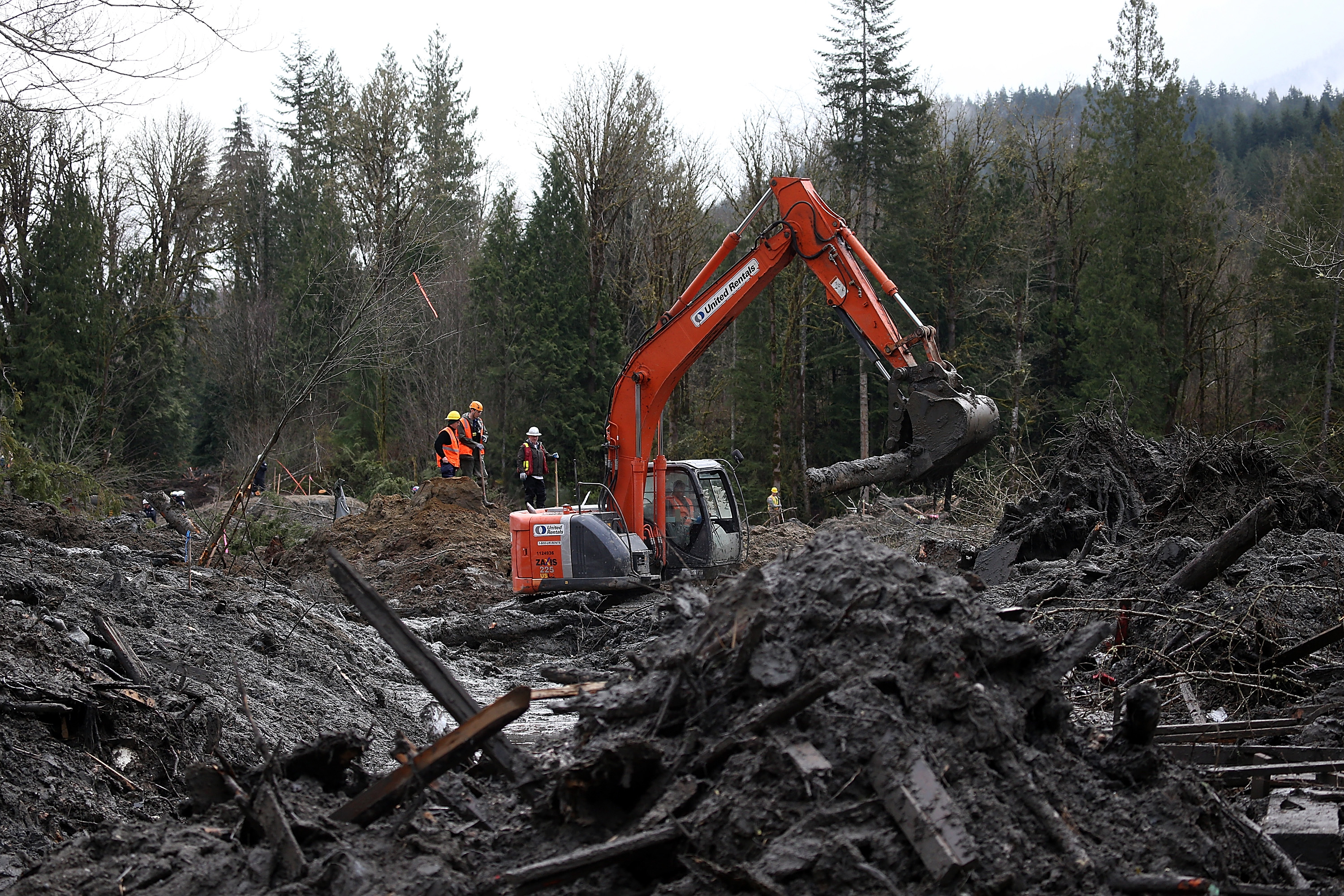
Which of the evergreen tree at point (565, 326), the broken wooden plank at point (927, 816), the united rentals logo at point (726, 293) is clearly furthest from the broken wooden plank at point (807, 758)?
the evergreen tree at point (565, 326)

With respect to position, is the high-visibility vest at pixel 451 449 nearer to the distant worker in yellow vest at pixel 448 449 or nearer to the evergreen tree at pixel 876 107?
the distant worker in yellow vest at pixel 448 449

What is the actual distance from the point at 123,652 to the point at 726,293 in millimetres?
6708

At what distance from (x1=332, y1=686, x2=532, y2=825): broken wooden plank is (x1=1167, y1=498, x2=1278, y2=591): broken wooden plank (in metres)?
4.60

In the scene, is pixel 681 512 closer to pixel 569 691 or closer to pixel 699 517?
pixel 699 517

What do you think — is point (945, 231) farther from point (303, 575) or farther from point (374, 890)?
point (374, 890)

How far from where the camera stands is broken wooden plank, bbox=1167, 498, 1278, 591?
606cm

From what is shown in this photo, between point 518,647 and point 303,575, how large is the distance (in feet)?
14.5

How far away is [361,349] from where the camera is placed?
12.4 m

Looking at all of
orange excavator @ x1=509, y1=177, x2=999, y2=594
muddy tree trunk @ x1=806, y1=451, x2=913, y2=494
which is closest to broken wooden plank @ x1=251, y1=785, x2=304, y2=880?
muddy tree trunk @ x1=806, y1=451, x2=913, y2=494

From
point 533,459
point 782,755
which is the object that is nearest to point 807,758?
point 782,755

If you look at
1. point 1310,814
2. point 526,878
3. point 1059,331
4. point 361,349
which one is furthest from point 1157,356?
point 526,878

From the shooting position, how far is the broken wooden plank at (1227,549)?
606 centimetres

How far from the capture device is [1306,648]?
5629 millimetres

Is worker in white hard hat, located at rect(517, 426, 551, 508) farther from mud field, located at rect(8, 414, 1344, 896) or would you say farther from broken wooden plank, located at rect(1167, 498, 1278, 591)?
Result: broken wooden plank, located at rect(1167, 498, 1278, 591)
